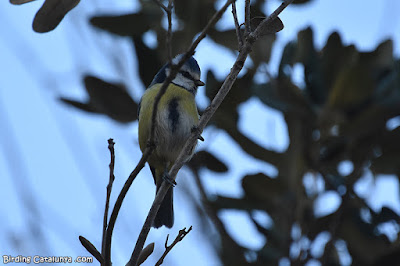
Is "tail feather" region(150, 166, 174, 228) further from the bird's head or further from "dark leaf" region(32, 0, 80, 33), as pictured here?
"dark leaf" region(32, 0, 80, 33)

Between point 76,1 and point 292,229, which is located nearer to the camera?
point 76,1

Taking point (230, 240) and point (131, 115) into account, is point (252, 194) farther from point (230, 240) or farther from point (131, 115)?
point (131, 115)

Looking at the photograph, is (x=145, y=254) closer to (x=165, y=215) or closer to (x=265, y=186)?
(x=265, y=186)

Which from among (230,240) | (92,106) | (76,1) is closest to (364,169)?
(230,240)

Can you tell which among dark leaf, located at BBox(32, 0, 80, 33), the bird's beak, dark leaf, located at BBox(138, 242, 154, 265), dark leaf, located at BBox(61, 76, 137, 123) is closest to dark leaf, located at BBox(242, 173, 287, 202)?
the bird's beak

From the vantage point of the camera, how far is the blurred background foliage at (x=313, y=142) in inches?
90.1

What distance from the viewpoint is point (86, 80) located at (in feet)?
8.50

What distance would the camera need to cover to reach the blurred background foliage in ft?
7.51

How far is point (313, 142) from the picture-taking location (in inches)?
92.4

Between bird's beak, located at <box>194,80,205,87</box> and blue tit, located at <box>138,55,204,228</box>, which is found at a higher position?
bird's beak, located at <box>194,80,205,87</box>

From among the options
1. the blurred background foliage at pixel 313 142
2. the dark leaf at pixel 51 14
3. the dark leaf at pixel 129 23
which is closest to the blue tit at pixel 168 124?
the blurred background foliage at pixel 313 142

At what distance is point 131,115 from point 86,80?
27cm

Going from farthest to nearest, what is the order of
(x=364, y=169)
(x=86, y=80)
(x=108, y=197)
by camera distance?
1. (x=86, y=80)
2. (x=364, y=169)
3. (x=108, y=197)

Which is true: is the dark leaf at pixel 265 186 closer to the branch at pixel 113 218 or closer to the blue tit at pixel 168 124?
the blue tit at pixel 168 124
